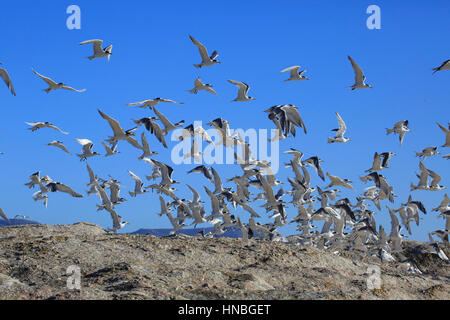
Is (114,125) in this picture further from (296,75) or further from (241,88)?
(296,75)

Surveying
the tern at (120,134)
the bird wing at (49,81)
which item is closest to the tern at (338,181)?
the tern at (120,134)

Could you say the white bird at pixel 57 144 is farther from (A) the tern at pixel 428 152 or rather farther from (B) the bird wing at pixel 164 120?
(A) the tern at pixel 428 152

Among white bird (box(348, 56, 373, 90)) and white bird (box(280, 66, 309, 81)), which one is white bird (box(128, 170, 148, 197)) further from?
white bird (box(348, 56, 373, 90))

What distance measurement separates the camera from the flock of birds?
23.2m

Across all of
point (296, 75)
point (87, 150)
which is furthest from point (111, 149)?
point (296, 75)

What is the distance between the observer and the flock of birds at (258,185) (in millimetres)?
23172

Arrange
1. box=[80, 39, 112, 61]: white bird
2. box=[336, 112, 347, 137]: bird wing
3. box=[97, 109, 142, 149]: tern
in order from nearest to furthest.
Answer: box=[97, 109, 142, 149]: tern < box=[80, 39, 112, 61]: white bird < box=[336, 112, 347, 137]: bird wing

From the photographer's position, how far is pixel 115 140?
76.3 ft

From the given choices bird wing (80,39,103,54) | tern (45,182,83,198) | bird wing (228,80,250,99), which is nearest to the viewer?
bird wing (80,39,103,54)

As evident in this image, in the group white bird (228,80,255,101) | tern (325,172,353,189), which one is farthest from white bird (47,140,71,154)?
tern (325,172,353,189)

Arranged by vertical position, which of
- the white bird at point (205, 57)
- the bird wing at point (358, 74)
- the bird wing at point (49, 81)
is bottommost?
the bird wing at point (49, 81)

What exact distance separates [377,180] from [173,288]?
38.6 ft

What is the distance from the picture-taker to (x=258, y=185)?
2375 cm
